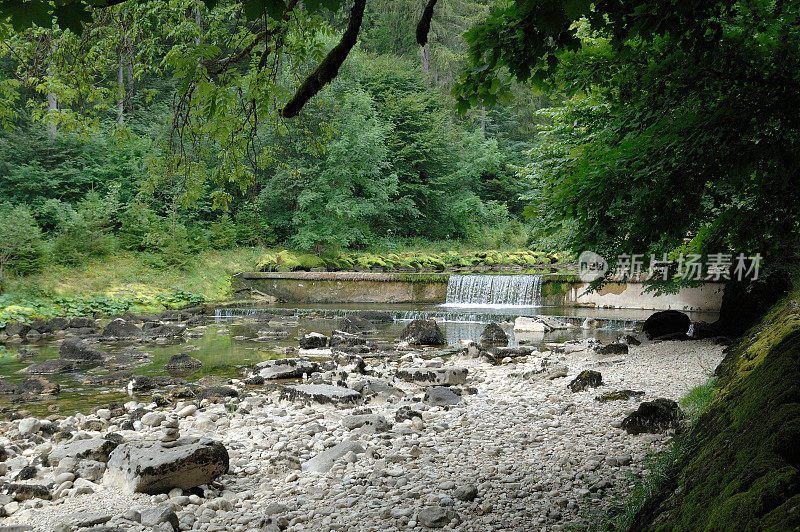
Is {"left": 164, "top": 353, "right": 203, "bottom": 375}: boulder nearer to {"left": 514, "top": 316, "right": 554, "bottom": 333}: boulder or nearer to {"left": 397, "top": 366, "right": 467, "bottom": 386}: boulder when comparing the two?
{"left": 397, "top": 366, "right": 467, "bottom": 386}: boulder

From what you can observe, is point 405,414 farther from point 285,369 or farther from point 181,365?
point 181,365

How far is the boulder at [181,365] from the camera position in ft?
28.3

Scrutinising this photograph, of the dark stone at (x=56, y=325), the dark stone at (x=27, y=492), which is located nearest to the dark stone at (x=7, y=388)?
the dark stone at (x=27, y=492)

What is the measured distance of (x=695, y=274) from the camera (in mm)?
6359

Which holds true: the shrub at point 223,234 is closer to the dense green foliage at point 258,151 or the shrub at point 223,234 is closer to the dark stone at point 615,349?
the dense green foliage at point 258,151

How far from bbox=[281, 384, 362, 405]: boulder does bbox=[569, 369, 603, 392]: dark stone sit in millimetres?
2586

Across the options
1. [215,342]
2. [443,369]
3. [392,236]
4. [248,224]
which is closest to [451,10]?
[392,236]

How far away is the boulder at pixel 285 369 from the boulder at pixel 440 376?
162cm

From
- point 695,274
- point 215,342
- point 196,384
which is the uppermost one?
point 695,274

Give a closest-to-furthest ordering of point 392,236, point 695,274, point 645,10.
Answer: point 645,10 < point 695,274 < point 392,236

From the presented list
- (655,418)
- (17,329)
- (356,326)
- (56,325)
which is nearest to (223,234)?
(56,325)

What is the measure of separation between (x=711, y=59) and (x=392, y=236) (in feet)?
79.6

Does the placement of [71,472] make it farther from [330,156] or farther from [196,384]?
[330,156]

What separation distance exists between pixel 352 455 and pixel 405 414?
4.34 feet
